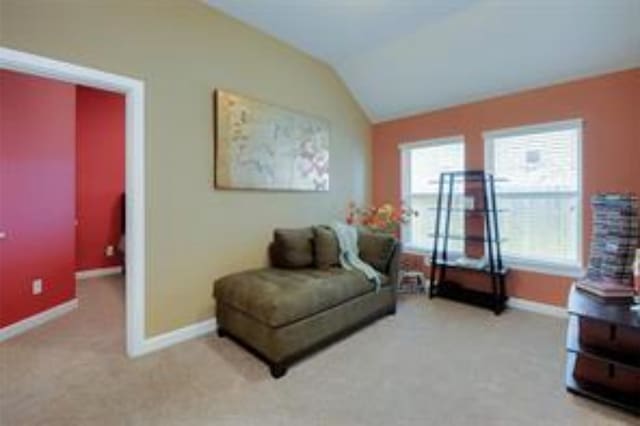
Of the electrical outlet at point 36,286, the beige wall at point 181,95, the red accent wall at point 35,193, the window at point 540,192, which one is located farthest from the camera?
the window at point 540,192

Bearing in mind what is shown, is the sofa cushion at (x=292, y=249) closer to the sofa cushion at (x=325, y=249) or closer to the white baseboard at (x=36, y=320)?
the sofa cushion at (x=325, y=249)

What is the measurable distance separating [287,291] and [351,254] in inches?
43.1

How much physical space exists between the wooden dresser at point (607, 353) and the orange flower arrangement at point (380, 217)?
7.31 feet

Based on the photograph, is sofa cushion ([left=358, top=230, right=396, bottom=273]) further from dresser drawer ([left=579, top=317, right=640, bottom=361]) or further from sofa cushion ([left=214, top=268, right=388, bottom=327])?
dresser drawer ([left=579, top=317, right=640, bottom=361])

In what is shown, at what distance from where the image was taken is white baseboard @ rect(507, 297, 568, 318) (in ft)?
10.8

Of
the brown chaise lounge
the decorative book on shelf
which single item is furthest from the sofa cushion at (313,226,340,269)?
the decorative book on shelf

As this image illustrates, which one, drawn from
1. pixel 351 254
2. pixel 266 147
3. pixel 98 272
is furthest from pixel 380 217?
pixel 98 272

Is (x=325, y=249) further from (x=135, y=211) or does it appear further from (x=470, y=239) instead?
(x=470, y=239)

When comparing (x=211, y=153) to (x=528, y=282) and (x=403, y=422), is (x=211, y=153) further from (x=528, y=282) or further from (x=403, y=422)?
(x=528, y=282)

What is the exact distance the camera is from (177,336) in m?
2.71

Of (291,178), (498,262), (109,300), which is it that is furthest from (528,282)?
(109,300)

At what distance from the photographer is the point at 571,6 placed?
2.63m

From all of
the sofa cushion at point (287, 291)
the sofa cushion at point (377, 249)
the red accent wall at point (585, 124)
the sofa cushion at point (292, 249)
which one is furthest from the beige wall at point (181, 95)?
the red accent wall at point (585, 124)

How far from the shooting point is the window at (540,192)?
3256 mm
